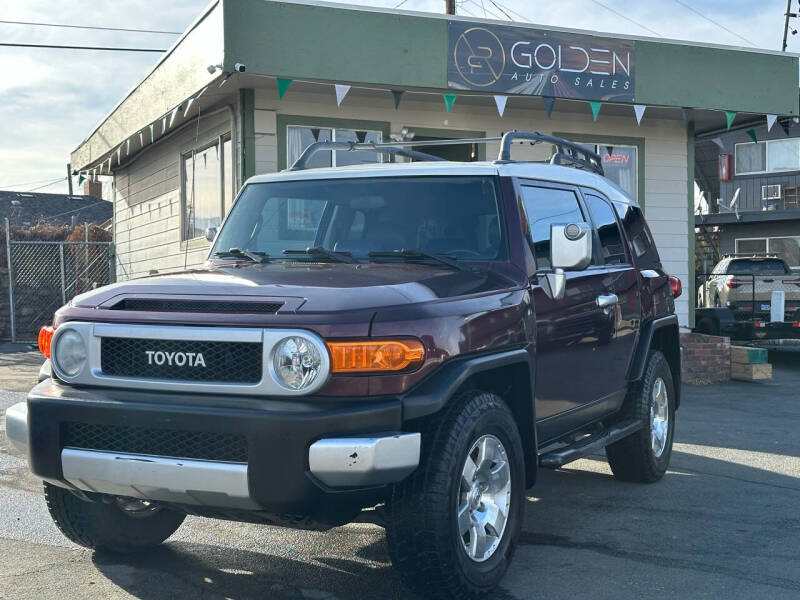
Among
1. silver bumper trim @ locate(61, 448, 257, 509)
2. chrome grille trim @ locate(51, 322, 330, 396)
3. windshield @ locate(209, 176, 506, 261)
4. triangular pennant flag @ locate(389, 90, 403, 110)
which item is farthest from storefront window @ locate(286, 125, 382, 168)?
silver bumper trim @ locate(61, 448, 257, 509)

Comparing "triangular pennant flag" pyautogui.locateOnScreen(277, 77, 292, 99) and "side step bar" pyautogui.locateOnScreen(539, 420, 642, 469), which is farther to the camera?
"triangular pennant flag" pyautogui.locateOnScreen(277, 77, 292, 99)

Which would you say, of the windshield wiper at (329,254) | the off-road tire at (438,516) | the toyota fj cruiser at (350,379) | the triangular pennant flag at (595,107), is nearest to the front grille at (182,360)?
the toyota fj cruiser at (350,379)

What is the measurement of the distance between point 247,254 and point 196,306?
1221 millimetres

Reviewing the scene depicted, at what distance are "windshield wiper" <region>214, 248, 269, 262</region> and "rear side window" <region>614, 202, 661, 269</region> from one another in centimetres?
267

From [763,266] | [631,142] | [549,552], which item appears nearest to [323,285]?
[549,552]

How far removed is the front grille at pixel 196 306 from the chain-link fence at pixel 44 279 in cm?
1565

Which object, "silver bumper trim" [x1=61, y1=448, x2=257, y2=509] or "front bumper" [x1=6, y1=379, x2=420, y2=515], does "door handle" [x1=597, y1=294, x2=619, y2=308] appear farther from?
"silver bumper trim" [x1=61, y1=448, x2=257, y2=509]

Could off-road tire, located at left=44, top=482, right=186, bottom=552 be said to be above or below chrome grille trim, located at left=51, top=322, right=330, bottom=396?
below

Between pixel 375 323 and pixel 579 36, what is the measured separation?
9.77 m

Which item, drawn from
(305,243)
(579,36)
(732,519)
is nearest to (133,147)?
(579,36)

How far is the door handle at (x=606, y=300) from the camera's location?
566cm

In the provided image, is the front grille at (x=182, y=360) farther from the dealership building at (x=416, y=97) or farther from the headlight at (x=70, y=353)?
the dealership building at (x=416, y=97)

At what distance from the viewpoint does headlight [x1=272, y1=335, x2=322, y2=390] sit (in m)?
3.70

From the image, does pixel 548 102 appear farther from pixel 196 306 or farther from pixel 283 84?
pixel 196 306
